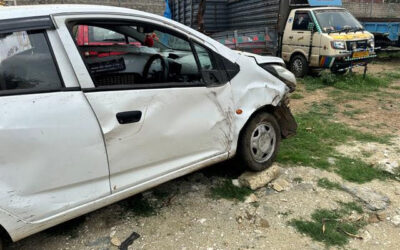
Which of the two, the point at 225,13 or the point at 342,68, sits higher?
the point at 225,13

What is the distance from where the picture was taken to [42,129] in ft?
6.46

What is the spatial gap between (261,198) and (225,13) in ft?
34.1

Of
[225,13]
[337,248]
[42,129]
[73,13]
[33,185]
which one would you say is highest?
[225,13]

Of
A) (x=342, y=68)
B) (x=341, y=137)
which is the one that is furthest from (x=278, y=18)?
(x=341, y=137)

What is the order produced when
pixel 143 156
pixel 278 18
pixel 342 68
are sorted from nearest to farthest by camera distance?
pixel 143 156 → pixel 342 68 → pixel 278 18

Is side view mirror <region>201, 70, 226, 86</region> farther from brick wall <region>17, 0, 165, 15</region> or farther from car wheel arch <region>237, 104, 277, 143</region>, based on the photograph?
brick wall <region>17, 0, 165, 15</region>

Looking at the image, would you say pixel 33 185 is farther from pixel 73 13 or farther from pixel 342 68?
pixel 342 68

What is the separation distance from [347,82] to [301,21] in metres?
2.05

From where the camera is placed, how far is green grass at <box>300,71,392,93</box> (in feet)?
24.7

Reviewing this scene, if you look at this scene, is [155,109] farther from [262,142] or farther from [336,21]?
[336,21]

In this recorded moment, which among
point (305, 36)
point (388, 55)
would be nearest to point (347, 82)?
point (305, 36)

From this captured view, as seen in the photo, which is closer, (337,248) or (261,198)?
(337,248)

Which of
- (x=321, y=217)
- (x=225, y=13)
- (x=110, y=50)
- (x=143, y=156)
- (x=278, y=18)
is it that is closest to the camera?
(x=143, y=156)

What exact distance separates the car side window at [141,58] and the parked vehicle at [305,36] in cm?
586
